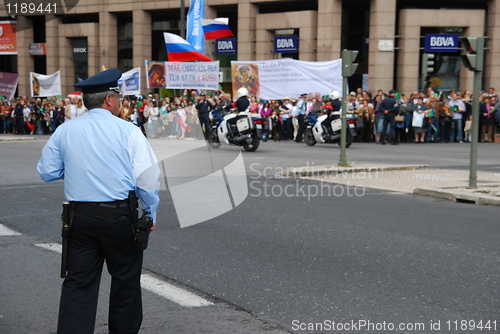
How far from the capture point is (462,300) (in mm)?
5477

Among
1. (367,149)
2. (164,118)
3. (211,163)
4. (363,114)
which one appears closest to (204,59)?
(164,118)

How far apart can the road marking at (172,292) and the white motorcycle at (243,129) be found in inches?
570

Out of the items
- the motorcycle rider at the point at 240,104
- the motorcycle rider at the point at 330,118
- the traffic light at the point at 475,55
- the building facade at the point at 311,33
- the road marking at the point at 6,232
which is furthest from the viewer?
the building facade at the point at 311,33

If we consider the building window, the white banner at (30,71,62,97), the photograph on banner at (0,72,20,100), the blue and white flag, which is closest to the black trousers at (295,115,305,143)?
the blue and white flag

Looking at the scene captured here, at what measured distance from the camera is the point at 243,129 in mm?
20812

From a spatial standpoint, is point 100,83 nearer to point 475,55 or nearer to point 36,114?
point 475,55

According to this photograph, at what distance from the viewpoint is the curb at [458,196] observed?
416 inches

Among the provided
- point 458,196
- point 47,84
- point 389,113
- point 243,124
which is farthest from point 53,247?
point 47,84

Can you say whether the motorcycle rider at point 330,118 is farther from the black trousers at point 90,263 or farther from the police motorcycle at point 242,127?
the black trousers at point 90,263

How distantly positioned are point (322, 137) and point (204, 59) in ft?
28.0

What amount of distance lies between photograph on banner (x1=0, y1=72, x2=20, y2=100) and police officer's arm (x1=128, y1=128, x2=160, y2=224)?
39195 mm

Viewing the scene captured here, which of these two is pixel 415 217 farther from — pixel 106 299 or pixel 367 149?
pixel 367 149

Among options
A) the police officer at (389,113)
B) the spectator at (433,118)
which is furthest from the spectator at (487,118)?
the police officer at (389,113)

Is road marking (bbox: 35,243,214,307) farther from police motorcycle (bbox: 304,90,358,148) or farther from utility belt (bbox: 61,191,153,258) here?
police motorcycle (bbox: 304,90,358,148)
